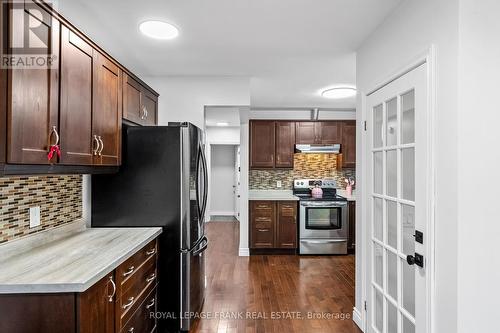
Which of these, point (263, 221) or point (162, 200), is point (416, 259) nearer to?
point (162, 200)

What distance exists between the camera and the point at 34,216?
6.20 feet

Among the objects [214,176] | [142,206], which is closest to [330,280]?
[142,206]

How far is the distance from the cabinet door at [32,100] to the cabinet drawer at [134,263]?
0.70 m

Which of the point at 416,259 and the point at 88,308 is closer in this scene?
the point at 88,308

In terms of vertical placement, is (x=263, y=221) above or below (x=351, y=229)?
above

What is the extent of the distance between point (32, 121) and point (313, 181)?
466 cm

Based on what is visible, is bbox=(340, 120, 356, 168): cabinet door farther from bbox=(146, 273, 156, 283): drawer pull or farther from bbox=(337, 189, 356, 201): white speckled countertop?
bbox=(146, 273, 156, 283): drawer pull

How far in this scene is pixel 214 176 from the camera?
7996 mm

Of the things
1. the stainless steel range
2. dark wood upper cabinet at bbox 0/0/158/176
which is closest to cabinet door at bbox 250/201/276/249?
the stainless steel range

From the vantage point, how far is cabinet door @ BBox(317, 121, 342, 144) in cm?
533

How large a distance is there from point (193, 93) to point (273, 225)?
2459 millimetres

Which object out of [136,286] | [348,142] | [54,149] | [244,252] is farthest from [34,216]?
[348,142]

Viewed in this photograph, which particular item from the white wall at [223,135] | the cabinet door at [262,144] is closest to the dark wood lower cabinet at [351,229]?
the cabinet door at [262,144]

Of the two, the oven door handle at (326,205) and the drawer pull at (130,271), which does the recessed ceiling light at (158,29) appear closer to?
the drawer pull at (130,271)
